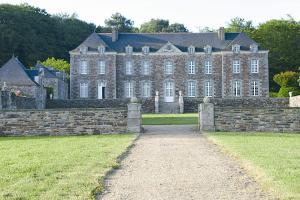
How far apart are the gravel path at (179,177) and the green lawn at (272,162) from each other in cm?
22

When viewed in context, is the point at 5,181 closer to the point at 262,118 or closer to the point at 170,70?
the point at 262,118

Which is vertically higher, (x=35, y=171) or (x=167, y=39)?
(x=167, y=39)

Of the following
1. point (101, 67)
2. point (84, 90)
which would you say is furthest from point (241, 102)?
point (84, 90)

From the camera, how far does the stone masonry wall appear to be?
787 inches

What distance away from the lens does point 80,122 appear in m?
19.7

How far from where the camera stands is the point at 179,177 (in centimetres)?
868

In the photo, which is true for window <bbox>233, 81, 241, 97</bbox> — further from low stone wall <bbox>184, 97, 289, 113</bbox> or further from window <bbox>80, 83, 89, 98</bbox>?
window <bbox>80, 83, 89, 98</bbox>

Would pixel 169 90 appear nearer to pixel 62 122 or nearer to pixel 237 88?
pixel 237 88

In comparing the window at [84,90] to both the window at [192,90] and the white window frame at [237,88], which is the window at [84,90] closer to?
the window at [192,90]

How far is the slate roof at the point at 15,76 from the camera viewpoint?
4122 centimetres

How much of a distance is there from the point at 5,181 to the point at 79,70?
139 ft

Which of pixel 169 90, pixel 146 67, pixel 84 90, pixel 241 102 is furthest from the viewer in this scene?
pixel 146 67

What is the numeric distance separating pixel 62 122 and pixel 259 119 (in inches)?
292

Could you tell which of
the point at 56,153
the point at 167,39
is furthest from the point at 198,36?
the point at 56,153
